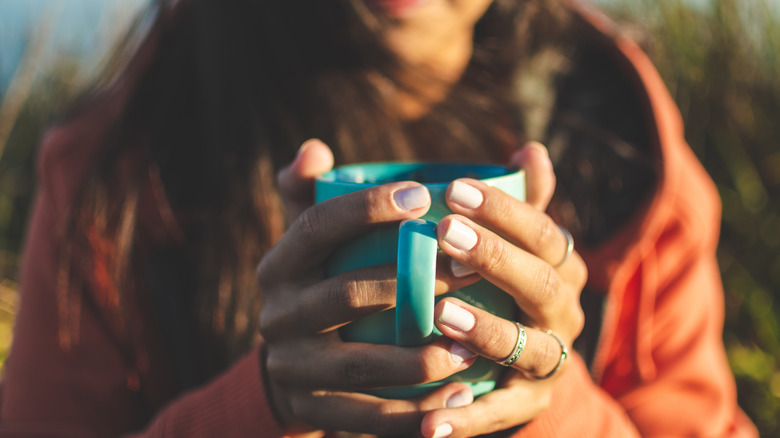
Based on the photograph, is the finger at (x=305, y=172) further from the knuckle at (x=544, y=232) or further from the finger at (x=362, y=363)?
the knuckle at (x=544, y=232)

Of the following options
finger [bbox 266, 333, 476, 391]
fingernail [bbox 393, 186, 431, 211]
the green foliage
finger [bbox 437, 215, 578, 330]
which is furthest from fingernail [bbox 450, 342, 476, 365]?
the green foliage

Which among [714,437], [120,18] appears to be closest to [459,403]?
[714,437]

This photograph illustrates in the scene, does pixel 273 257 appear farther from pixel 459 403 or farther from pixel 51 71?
pixel 51 71

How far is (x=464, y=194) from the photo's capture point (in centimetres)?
79

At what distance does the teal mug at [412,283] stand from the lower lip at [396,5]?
1.99ft

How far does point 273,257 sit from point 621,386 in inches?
50.6

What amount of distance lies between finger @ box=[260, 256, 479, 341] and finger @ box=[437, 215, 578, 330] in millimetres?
42

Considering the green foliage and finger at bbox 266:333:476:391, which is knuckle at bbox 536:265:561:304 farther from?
the green foliage

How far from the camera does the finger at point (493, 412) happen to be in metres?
0.84

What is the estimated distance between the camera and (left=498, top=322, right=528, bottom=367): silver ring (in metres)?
0.86

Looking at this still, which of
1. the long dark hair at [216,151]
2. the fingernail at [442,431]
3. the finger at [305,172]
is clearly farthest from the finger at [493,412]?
the long dark hair at [216,151]

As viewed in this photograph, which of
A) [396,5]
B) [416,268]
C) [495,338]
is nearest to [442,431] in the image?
[495,338]

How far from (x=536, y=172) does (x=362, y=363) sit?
453mm

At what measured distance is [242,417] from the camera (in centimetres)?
108
